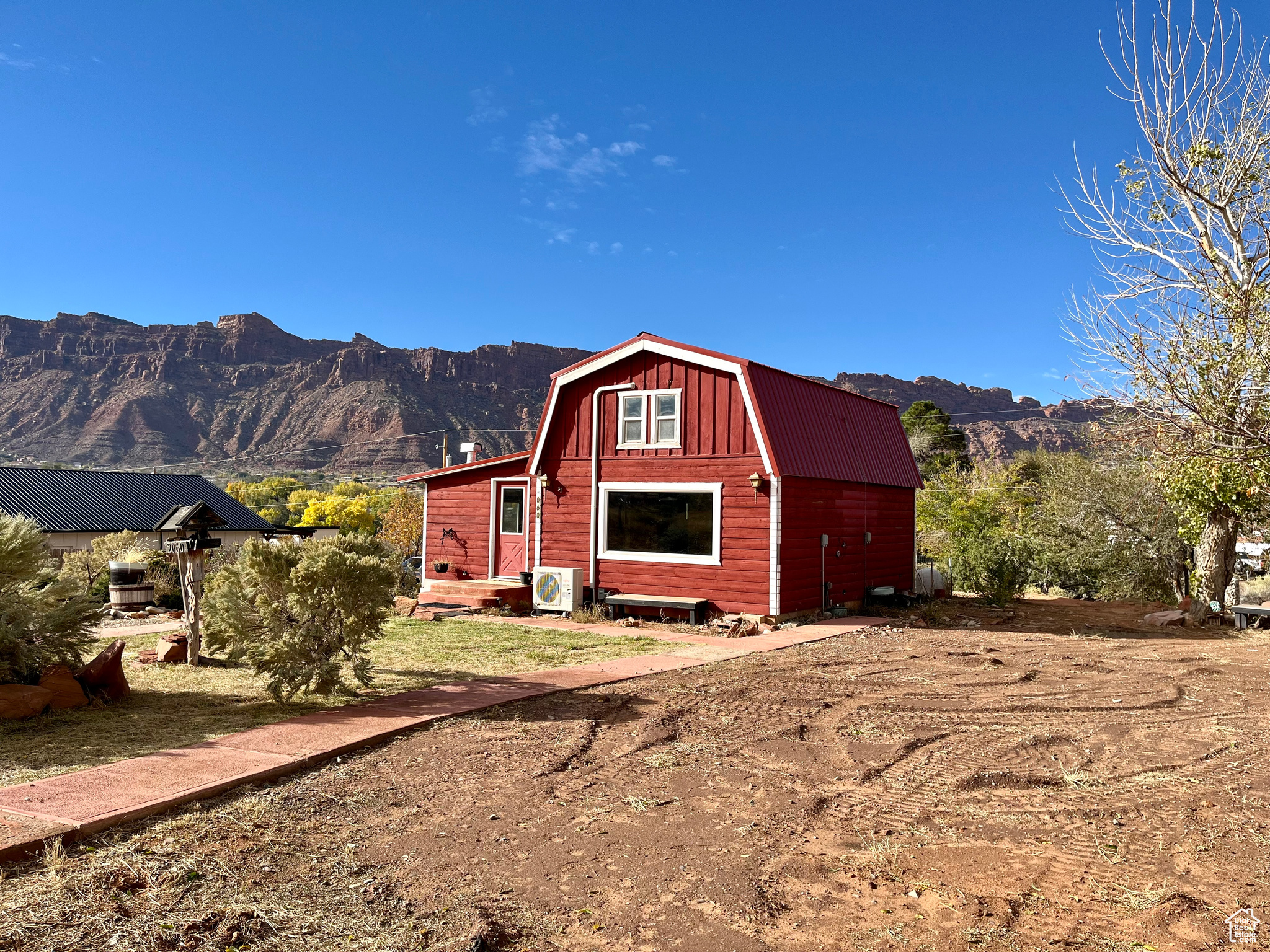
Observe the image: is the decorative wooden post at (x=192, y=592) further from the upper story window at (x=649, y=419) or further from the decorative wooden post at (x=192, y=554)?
the upper story window at (x=649, y=419)

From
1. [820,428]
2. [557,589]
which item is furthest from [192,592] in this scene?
[820,428]

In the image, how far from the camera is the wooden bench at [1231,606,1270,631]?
13.9 meters

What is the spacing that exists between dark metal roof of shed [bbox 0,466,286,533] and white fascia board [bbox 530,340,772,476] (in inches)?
615

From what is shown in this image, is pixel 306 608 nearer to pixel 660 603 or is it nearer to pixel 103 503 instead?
pixel 660 603

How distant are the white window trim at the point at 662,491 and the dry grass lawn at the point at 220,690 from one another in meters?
2.51

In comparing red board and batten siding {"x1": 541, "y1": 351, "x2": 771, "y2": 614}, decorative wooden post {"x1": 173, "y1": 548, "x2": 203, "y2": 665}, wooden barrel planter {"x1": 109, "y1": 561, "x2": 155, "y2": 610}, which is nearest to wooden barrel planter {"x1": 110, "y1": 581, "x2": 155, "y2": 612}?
wooden barrel planter {"x1": 109, "y1": 561, "x2": 155, "y2": 610}

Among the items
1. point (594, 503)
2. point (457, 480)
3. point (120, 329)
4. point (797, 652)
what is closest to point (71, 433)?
point (120, 329)

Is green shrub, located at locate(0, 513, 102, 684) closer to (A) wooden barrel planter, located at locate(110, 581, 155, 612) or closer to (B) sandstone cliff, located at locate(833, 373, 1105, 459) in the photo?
(A) wooden barrel planter, located at locate(110, 581, 155, 612)

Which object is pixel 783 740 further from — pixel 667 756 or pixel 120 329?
pixel 120 329

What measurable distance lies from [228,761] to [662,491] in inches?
394

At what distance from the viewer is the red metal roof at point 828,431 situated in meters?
13.7

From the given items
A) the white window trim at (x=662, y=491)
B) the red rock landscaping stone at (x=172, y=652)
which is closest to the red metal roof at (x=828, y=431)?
the white window trim at (x=662, y=491)

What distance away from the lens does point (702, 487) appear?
14250 millimetres

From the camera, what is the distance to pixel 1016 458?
4147cm
